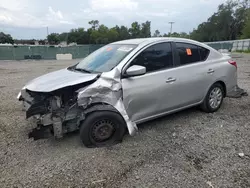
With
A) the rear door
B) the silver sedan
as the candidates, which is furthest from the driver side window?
the rear door

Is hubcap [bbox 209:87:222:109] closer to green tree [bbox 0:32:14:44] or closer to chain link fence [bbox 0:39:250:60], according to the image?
chain link fence [bbox 0:39:250:60]

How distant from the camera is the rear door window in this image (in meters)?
3.73

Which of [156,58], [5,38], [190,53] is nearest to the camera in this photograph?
[156,58]

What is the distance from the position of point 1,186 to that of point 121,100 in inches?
72.4

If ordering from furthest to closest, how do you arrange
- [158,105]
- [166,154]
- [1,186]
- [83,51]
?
1. [83,51]
2. [158,105]
3. [166,154]
4. [1,186]

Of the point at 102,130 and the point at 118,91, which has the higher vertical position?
the point at 118,91

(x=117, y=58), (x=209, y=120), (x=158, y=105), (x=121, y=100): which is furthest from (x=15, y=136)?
(x=209, y=120)

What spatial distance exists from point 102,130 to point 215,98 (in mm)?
2629

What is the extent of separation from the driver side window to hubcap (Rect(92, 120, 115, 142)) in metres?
1.02

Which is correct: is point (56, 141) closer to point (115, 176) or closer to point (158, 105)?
point (115, 176)

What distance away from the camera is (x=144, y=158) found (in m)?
2.78

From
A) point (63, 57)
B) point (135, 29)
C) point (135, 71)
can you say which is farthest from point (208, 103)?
point (135, 29)

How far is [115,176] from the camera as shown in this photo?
2.43 m

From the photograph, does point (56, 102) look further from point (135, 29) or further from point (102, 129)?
point (135, 29)
